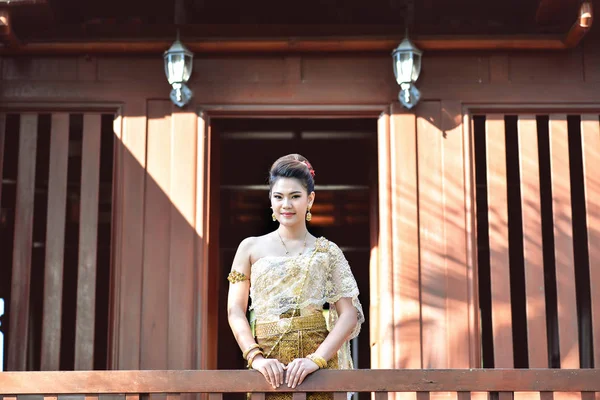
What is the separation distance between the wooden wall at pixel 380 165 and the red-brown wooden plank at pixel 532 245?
25 cm

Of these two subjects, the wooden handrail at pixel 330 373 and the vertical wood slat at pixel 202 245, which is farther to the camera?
the vertical wood slat at pixel 202 245

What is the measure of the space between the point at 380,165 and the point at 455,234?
2.10 ft

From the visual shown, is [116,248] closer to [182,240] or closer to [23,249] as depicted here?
[182,240]

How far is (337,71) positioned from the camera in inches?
224

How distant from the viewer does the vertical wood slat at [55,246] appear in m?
5.42

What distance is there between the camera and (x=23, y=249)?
552 centimetres

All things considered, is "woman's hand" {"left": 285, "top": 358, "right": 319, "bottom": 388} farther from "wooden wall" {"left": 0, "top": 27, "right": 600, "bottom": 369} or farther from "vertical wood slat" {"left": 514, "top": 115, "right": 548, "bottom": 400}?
"vertical wood slat" {"left": 514, "top": 115, "right": 548, "bottom": 400}

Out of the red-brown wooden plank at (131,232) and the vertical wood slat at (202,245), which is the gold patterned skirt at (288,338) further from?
the red-brown wooden plank at (131,232)

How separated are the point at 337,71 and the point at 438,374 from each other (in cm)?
254

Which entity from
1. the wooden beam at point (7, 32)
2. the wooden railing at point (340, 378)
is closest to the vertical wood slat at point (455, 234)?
the wooden railing at point (340, 378)

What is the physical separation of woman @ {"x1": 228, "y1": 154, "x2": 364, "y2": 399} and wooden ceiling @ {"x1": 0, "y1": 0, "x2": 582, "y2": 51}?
2012mm

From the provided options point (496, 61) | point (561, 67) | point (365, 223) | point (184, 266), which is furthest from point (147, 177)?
point (365, 223)

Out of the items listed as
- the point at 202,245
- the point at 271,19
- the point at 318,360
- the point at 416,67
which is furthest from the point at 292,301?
the point at 271,19

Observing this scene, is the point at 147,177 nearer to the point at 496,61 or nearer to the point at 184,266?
the point at 184,266
